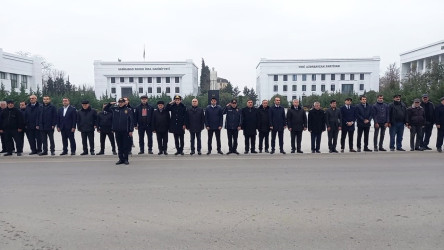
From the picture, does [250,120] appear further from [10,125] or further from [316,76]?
[316,76]

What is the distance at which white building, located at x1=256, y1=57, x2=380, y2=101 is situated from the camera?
307 feet

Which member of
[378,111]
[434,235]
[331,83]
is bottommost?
[434,235]

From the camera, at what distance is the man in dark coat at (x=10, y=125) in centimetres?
1251

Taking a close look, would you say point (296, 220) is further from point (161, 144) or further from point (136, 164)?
point (161, 144)

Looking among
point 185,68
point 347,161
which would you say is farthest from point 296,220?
point 185,68

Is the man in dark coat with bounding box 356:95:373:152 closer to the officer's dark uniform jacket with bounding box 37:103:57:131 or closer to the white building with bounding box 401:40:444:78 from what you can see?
the officer's dark uniform jacket with bounding box 37:103:57:131

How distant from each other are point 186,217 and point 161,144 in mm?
7494

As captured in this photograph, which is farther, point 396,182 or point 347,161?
point 347,161

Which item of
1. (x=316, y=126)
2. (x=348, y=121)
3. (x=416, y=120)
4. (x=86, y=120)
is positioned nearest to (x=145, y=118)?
(x=86, y=120)

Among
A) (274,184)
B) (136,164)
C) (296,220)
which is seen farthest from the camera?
(136,164)

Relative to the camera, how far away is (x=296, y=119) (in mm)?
12883

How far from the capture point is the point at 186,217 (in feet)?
18.4

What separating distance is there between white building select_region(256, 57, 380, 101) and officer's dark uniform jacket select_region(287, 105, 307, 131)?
3270 inches

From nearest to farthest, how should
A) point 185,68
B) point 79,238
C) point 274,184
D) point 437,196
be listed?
point 79,238 < point 437,196 < point 274,184 < point 185,68
